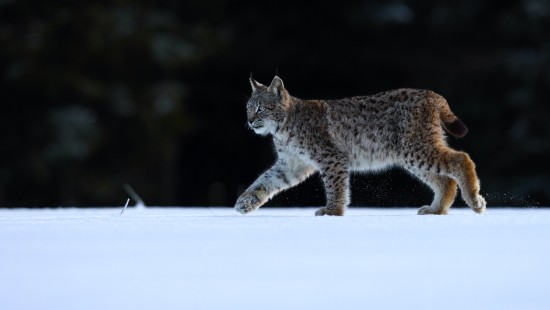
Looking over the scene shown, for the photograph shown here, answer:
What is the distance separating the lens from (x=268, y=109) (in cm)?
905

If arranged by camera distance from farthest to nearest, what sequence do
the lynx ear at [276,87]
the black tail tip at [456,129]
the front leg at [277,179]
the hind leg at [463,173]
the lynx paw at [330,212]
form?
1. the lynx ear at [276,87]
2. the front leg at [277,179]
3. the black tail tip at [456,129]
4. the lynx paw at [330,212]
5. the hind leg at [463,173]

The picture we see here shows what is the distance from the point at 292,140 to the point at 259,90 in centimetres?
48

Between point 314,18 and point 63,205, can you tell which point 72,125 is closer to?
point 63,205

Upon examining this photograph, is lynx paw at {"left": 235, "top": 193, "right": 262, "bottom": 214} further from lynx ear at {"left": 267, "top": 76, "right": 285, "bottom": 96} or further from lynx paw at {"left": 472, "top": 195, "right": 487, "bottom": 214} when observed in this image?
lynx paw at {"left": 472, "top": 195, "right": 487, "bottom": 214}

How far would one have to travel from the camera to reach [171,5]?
25062mm

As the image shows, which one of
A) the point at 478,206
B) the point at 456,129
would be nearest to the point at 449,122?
the point at 456,129

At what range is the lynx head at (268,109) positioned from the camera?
9039 mm

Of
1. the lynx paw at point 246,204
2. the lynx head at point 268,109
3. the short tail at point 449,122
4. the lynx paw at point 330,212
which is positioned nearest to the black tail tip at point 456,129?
the short tail at point 449,122

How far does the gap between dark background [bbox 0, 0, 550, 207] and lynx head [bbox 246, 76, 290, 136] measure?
41.2 ft

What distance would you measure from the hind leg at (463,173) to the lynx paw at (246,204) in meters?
1.34

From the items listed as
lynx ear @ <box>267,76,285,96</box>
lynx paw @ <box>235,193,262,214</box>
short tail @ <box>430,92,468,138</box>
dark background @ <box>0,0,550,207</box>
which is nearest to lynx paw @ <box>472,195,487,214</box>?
short tail @ <box>430,92,468,138</box>

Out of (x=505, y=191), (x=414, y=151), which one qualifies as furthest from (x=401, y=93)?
(x=505, y=191)

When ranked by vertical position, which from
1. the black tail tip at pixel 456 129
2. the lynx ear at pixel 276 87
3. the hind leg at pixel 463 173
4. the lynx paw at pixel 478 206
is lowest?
the lynx paw at pixel 478 206

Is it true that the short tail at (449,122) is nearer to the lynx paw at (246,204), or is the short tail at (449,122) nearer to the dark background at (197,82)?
the lynx paw at (246,204)
